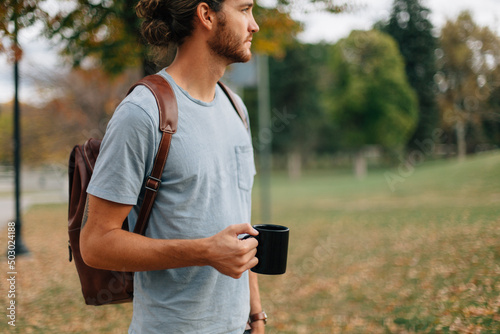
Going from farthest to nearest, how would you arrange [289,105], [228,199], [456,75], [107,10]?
[289,105]
[456,75]
[107,10]
[228,199]

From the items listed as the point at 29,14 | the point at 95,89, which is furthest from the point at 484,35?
the point at 95,89

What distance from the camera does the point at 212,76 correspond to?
162cm

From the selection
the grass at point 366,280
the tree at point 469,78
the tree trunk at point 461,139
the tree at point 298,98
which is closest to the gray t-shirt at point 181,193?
the grass at point 366,280

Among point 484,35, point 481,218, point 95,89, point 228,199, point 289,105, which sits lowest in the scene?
point 481,218

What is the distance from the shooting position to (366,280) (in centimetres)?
621

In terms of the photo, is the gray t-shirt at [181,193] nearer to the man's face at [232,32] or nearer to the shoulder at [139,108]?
the shoulder at [139,108]

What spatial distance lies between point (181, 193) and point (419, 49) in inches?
496

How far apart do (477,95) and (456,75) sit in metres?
1.64

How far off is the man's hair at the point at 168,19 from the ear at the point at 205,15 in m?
0.01

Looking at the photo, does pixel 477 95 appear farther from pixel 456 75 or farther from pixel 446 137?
pixel 446 137

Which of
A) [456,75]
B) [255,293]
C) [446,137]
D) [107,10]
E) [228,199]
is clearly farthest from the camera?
[446,137]

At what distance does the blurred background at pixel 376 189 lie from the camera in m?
4.81

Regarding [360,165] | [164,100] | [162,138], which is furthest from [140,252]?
[360,165]

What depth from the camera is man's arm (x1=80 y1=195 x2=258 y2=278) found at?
1.27m
